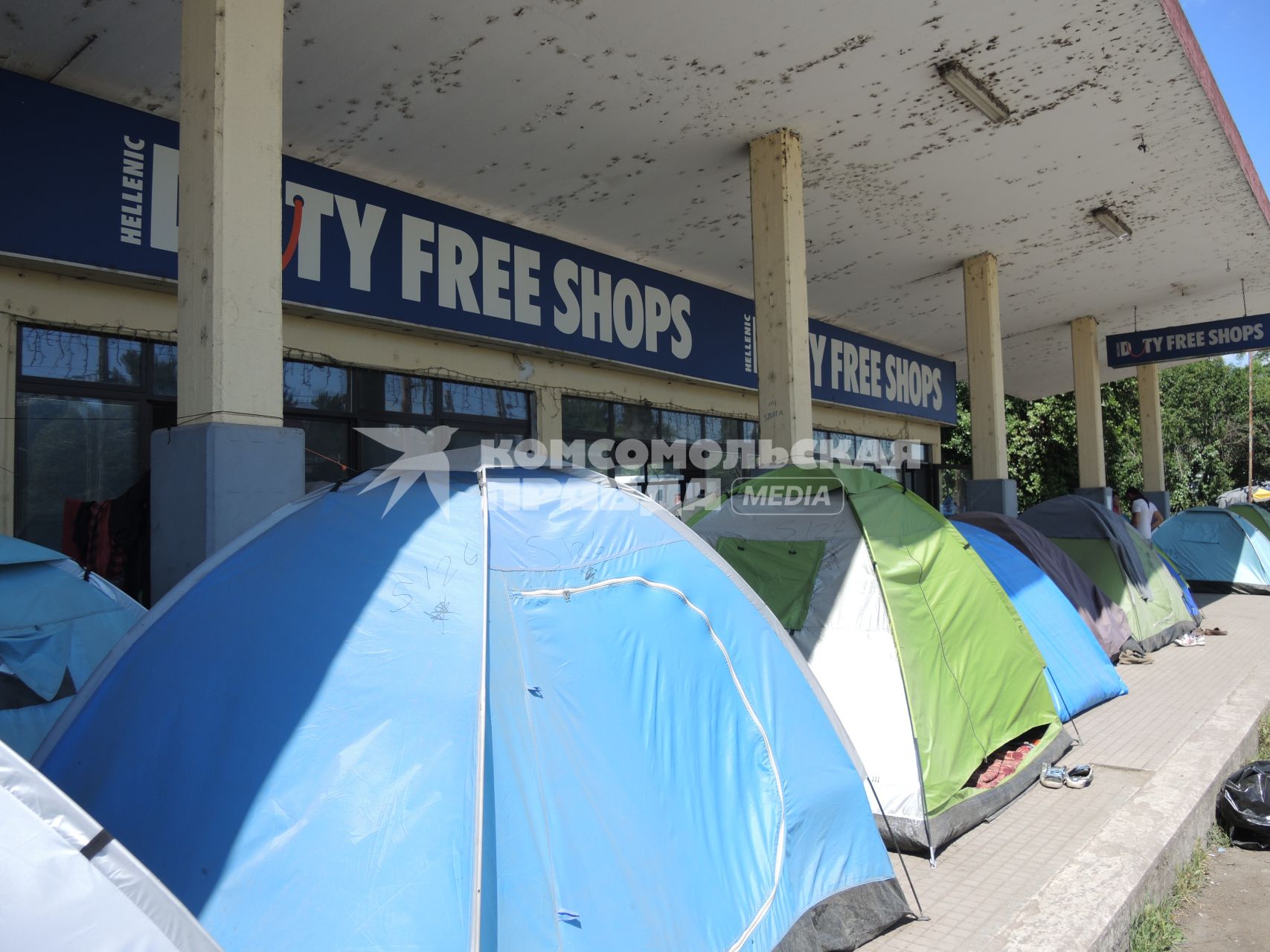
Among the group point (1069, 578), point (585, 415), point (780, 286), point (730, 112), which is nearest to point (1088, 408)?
point (1069, 578)

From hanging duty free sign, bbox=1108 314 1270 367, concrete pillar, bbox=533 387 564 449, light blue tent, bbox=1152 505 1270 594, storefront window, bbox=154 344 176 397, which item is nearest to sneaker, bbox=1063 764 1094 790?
concrete pillar, bbox=533 387 564 449

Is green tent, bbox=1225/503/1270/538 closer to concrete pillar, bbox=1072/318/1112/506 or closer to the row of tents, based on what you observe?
concrete pillar, bbox=1072/318/1112/506

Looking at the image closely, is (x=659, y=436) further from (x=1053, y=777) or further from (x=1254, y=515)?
(x=1254, y=515)

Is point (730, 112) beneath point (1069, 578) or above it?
above

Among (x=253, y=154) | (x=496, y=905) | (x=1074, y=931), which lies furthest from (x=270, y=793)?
(x=253, y=154)

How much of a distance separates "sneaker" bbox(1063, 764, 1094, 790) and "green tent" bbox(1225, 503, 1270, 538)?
1196 centimetres

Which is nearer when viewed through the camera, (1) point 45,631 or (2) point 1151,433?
(1) point 45,631

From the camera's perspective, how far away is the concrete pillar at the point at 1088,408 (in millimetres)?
14453

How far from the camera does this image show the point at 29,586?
382cm

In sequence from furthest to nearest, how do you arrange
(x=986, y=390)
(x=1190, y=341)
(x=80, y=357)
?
(x=1190, y=341) < (x=986, y=390) < (x=80, y=357)

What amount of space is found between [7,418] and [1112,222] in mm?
10499

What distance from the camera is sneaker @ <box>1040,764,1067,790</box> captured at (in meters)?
4.96

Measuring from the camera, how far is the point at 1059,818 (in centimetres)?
448

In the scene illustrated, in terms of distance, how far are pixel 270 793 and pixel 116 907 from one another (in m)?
0.83
